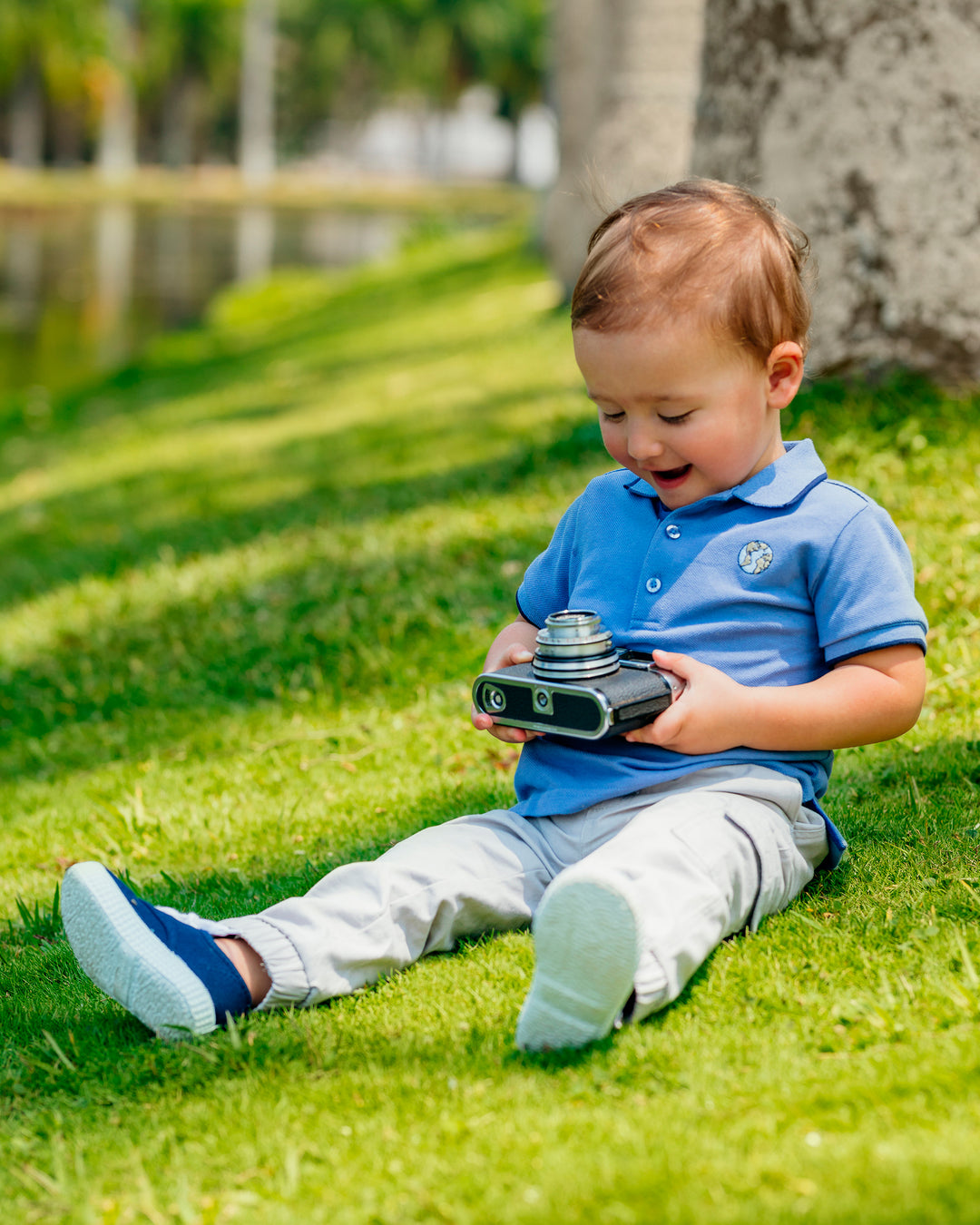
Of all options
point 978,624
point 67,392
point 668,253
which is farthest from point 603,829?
point 67,392

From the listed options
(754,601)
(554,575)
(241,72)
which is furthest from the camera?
(241,72)

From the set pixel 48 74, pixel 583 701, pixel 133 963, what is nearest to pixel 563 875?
pixel 583 701

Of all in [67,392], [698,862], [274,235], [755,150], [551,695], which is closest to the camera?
[698,862]

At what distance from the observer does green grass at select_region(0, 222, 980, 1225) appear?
5.53 feet

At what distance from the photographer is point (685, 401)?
2260 millimetres

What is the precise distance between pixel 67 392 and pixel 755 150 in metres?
10.2

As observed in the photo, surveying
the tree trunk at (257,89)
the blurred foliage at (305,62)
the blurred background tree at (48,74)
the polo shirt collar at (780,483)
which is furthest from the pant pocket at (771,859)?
the tree trunk at (257,89)

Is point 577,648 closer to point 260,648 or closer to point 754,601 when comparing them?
point 754,601

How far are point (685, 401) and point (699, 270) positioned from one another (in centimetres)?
20

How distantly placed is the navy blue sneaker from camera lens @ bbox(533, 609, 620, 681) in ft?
2.21

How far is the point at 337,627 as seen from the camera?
4535mm

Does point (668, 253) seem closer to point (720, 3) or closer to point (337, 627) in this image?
point (337, 627)

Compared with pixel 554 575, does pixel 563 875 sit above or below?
below

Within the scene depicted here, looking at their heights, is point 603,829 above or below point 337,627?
above
